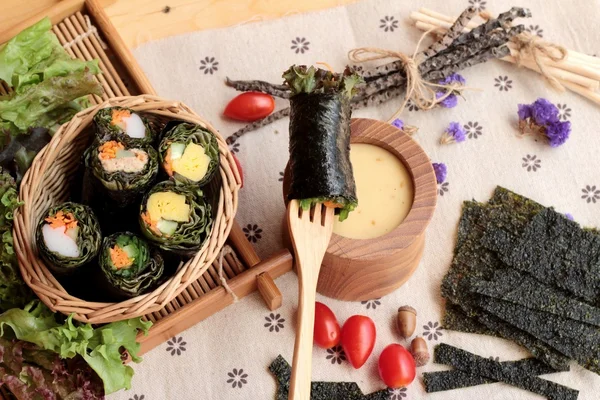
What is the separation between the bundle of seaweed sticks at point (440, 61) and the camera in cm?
213

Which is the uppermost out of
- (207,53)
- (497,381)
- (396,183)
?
(207,53)

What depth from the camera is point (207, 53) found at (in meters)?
2.23

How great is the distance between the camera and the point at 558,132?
2.11 metres

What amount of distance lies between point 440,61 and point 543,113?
33 centimetres

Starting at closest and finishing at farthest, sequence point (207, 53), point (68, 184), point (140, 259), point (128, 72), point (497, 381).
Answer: point (140, 259) < point (68, 184) < point (497, 381) < point (128, 72) < point (207, 53)

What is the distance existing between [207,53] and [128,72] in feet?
0.89

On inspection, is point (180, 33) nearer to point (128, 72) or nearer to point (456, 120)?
point (128, 72)

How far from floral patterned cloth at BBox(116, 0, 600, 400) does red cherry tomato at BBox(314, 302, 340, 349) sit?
51 mm

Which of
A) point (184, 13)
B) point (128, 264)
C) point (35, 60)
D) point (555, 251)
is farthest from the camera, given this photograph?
point (184, 13)

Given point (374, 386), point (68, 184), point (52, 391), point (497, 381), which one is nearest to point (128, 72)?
point (68, 184)

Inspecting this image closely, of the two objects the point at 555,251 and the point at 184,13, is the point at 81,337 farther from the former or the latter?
the point at 555,251

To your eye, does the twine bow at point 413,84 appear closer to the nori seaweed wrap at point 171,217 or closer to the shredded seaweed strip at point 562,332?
the shredded seaweed strip at point 562,332

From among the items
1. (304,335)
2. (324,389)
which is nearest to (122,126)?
(304,335)

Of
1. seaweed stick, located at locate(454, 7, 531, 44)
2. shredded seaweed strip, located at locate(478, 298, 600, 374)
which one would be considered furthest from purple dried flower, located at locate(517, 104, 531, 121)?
shredded seaweed strip, located at locate(478, 298, 600, 374)
